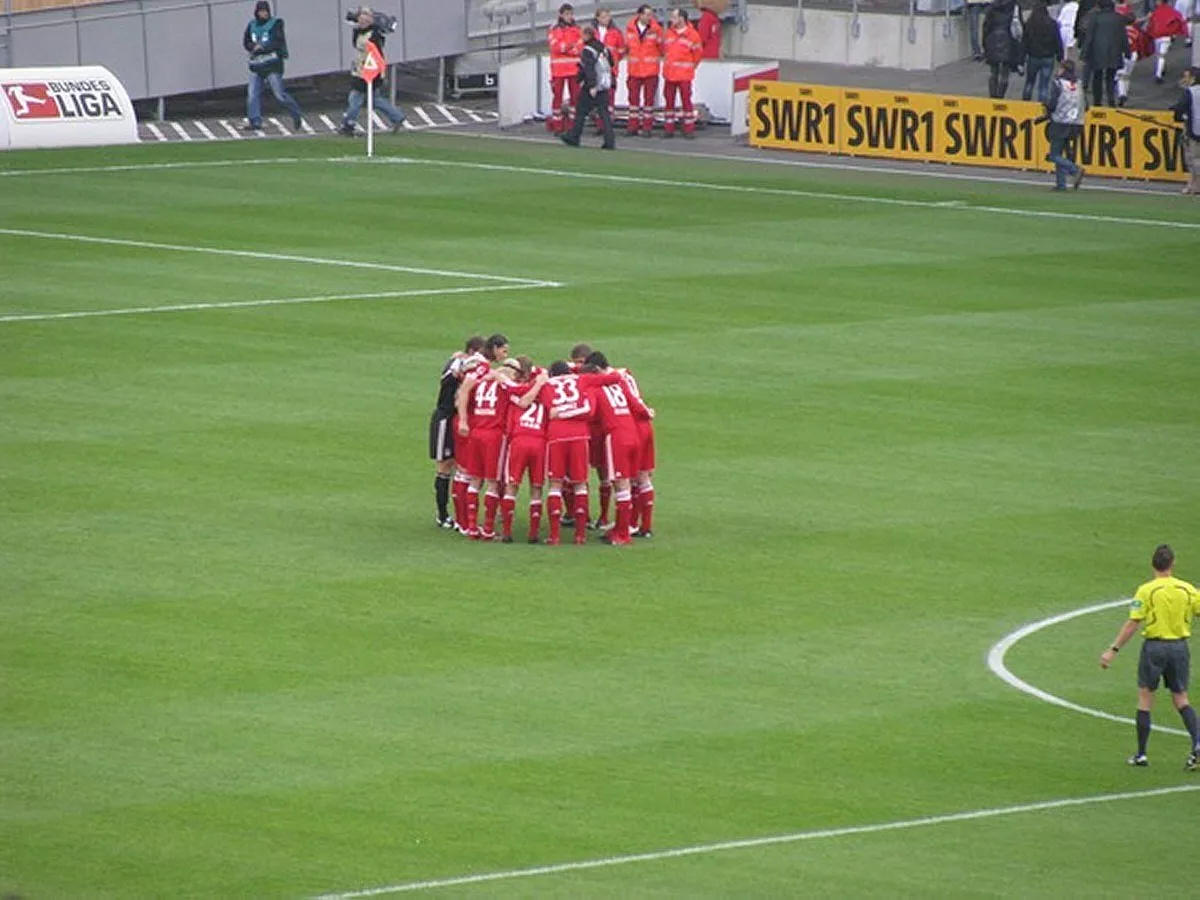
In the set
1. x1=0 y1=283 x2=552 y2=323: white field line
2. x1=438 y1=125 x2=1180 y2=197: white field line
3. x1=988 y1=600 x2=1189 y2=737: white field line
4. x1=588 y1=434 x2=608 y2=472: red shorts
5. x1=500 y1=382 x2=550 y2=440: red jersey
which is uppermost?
x1=500 y1=382 x2=550 y2=440: red jersey

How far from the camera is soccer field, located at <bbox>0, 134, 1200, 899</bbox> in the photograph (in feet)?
54.1

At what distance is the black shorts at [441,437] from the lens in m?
24.0

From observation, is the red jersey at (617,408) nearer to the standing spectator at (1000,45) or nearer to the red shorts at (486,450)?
the red shorts at (486,450)

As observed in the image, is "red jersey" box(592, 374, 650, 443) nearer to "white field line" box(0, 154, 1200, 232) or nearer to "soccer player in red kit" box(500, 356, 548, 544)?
"soccer player in red kit" box(500, 356, 548, 544)

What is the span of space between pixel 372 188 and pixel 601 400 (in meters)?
24.5

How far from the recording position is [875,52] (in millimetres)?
60938

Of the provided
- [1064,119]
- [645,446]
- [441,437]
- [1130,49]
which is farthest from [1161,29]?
[441,437]

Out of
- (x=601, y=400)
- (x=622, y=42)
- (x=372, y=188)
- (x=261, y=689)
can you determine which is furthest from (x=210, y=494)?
(x=622, y=42)

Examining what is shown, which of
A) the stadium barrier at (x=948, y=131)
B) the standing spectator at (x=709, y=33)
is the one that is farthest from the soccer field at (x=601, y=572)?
the standing spectator at (x=709, y=33)

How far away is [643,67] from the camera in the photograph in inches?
2170

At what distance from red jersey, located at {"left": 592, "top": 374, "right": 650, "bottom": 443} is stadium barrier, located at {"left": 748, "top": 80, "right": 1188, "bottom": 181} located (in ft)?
88.4

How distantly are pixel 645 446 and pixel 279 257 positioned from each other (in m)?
17.0

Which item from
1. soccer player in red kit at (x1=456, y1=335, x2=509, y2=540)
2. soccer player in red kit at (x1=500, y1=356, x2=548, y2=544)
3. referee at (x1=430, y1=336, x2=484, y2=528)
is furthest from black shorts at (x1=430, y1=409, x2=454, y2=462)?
soccer player in red kit at (x1=500, y1=356, x2=548, y2=544)

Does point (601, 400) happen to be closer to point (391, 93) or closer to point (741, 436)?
point (741, 436)
